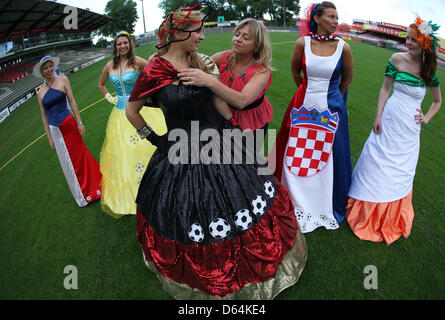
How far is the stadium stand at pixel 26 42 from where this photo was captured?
1371cm

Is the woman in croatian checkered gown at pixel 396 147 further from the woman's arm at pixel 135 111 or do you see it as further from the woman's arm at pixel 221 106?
the woman's arm at pixel 135 111

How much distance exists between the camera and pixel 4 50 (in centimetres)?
1672

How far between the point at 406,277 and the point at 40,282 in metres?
3.61

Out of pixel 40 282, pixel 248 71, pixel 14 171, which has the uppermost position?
pixel 248 71

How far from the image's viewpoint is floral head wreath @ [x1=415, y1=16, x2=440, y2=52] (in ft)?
8.13

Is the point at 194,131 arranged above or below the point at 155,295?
above

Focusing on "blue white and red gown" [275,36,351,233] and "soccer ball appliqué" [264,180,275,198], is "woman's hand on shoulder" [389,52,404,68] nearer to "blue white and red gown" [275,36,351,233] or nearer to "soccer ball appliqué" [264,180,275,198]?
"blue white and red gown" [275,36,351,233]

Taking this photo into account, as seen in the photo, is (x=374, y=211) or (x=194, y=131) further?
(x=374, y=211)

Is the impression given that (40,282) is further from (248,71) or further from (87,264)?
(248,71)

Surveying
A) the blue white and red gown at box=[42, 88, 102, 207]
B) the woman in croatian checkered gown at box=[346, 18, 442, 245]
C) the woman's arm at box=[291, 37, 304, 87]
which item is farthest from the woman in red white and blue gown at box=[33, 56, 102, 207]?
the woman in croatian checkered gown at box=[346, 18, 442, 245]

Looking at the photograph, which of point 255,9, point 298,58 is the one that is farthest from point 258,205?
point 255,9

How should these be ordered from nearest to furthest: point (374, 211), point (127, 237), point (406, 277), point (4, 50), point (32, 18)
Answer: point (406, 277) < point (374, 211) < point (127, 237) < point (4, 50) < point (32, 18)

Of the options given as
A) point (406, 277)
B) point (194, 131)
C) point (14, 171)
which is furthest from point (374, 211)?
point (14, 171)

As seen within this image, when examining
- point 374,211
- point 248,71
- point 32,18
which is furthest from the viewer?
point 32,18
